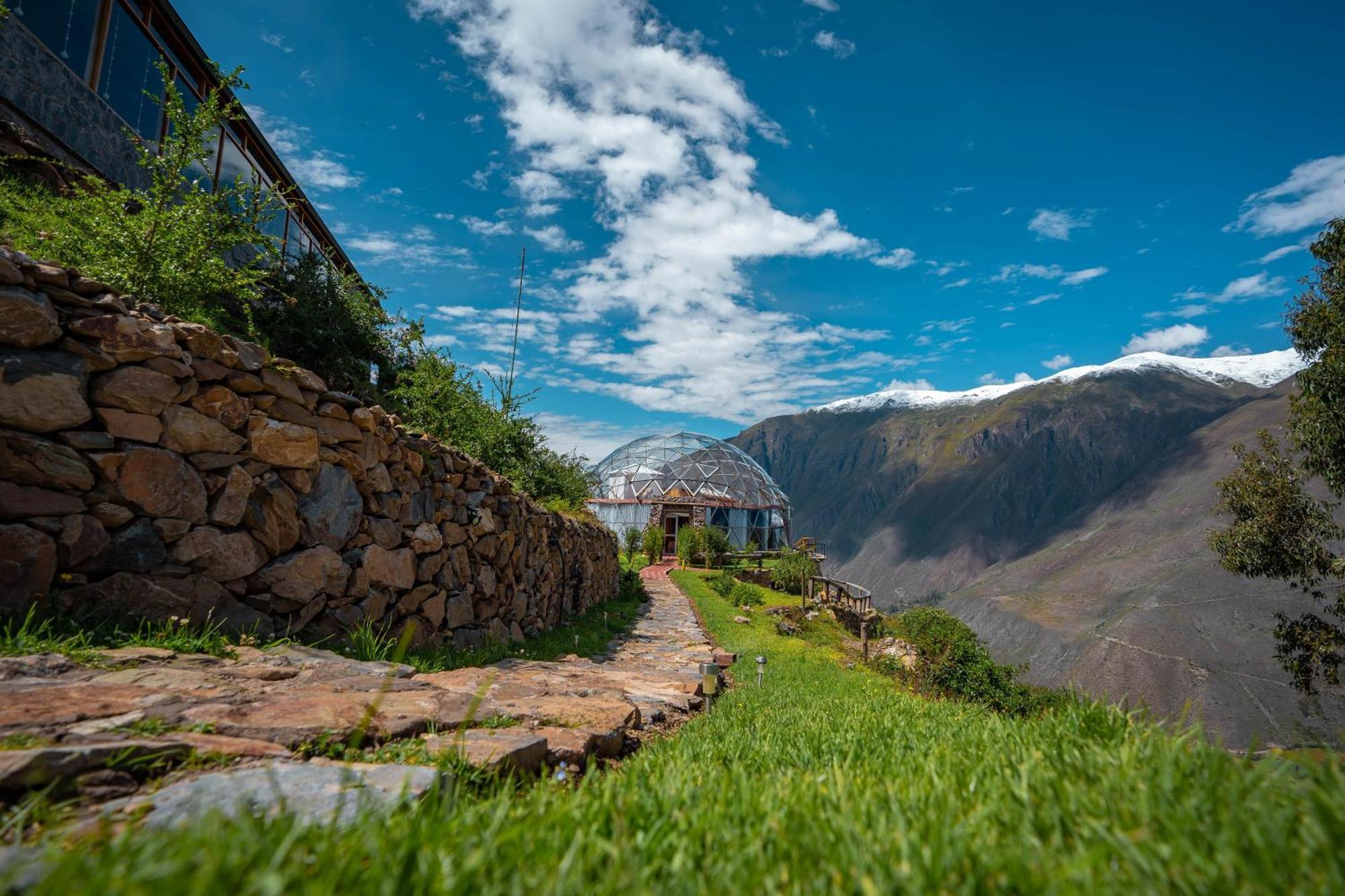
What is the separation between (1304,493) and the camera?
1402cm

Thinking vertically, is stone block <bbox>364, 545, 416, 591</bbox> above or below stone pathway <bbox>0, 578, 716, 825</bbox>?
above

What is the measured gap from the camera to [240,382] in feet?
12.5

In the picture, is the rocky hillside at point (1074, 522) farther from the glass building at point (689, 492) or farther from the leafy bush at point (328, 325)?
the glass building at point (689, 492)

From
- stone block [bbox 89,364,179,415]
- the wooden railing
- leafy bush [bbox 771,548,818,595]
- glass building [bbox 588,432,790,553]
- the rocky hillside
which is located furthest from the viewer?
the rocky hillside

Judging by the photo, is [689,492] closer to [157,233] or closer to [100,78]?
[100,78]

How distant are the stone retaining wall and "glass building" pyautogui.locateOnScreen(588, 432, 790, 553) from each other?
2659 centimetres

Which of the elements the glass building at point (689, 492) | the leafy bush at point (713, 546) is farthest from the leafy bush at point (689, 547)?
the glass building at point (689, 492)

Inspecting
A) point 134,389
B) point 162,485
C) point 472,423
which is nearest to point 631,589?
point 472,423

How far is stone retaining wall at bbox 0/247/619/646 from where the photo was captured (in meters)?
2.96

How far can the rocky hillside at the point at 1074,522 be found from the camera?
37.0 meters

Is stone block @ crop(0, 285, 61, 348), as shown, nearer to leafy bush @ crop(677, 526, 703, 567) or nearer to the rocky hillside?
the rocky hillside

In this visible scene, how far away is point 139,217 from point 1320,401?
59.5 feet

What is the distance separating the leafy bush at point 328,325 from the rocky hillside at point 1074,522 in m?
9.67

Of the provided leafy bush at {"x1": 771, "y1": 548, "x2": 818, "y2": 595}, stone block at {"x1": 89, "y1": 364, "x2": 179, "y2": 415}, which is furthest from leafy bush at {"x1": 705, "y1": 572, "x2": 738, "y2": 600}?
stone block at {"x1": 89, "y1": 364, "x2": 179, "y2": 415}
